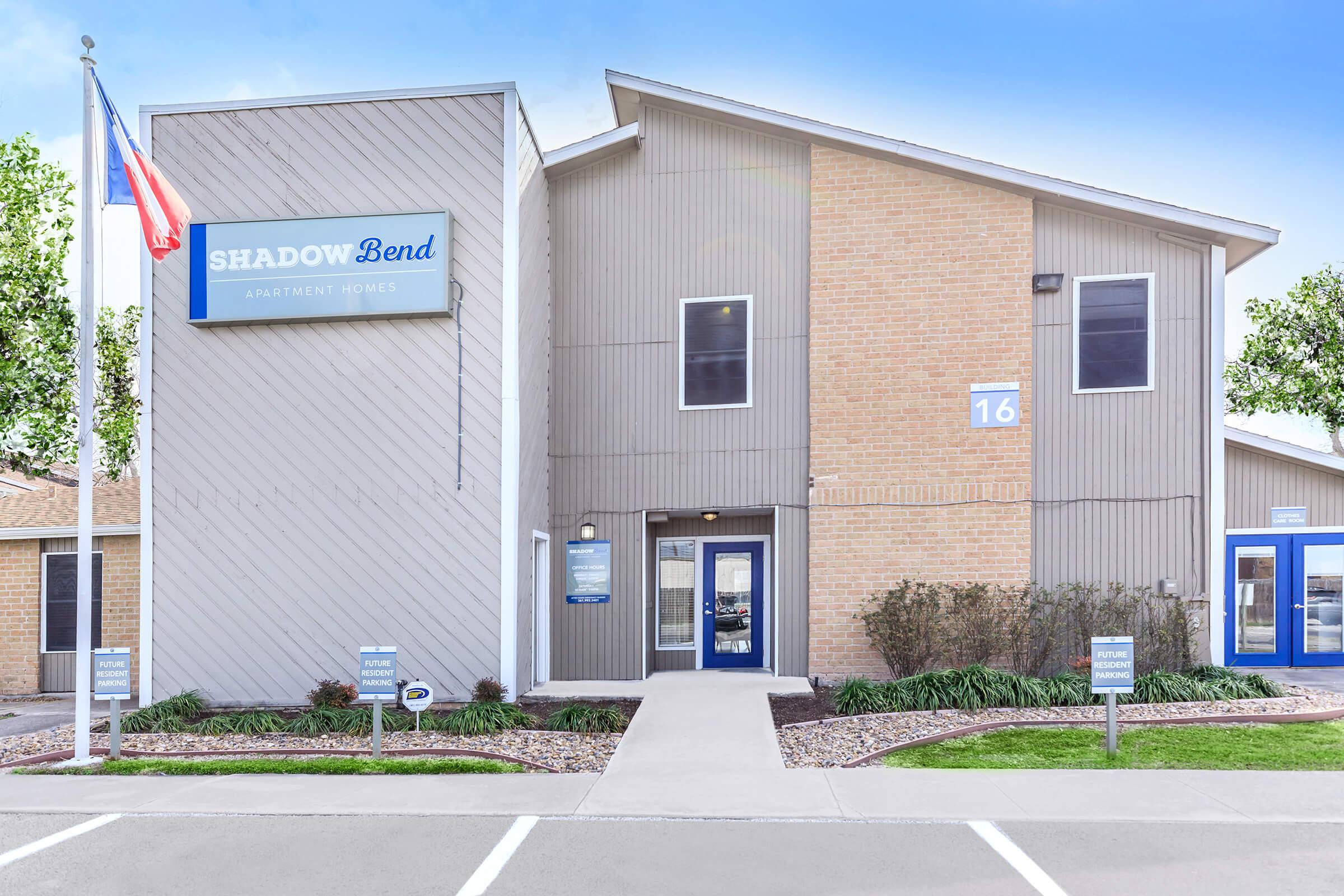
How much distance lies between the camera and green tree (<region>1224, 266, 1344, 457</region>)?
1564cm

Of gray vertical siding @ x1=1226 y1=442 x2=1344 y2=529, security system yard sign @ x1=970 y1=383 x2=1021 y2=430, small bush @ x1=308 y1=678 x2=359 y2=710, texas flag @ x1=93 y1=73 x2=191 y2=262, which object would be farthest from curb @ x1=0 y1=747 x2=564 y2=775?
gray vertical siding @ x1=1226 y1=442 x2=1344 y2=529

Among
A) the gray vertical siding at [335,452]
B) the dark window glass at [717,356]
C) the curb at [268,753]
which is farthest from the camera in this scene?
the dark window glass at [717,356]

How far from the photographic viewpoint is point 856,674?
1286 centimetres

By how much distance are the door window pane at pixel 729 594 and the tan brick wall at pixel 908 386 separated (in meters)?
1.31

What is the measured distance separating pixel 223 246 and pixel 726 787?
29.7 ft

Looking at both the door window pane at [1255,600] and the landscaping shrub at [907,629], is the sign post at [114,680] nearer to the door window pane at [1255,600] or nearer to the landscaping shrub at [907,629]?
the landscaping shrub at [907,629]

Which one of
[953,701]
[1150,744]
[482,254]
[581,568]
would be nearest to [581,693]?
[581,568]

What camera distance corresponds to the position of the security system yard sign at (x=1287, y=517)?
1444 centimetres

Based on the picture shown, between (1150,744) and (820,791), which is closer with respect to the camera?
(820,791)

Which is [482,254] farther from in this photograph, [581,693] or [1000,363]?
[1000,363]

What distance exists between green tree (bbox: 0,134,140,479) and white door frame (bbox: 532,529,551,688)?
7313 mm

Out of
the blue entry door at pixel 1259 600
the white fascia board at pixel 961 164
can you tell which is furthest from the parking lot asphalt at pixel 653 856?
the blue entry door at pixel 1259 600

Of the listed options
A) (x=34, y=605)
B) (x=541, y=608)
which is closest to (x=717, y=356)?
(x=541, y=608)

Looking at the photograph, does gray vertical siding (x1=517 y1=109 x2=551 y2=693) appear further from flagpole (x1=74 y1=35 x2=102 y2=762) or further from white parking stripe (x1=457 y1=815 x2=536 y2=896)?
white parking stripe (x1=457 y1=815 x2=536 y2=896)
